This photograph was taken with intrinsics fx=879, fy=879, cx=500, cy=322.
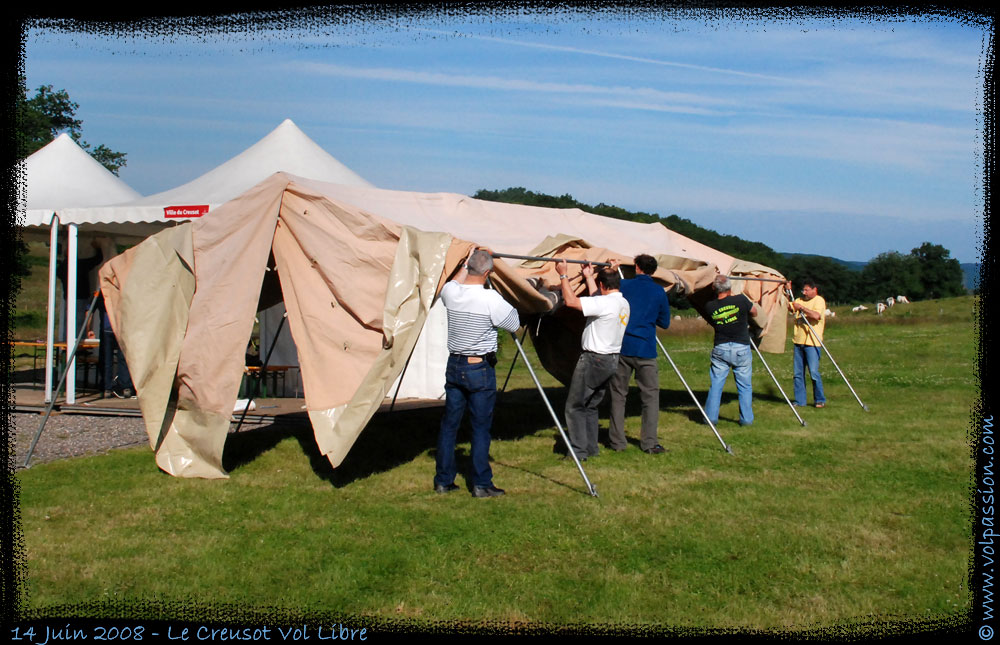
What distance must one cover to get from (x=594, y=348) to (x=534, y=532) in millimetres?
2728

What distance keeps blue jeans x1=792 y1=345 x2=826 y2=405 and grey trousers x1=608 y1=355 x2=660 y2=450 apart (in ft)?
15.0

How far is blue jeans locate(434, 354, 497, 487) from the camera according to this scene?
7496mm

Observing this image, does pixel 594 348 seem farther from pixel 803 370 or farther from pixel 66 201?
pixel 66 201

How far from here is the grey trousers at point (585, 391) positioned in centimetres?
899

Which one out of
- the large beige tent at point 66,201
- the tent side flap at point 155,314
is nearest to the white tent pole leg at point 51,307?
the large beige tent at point 66,201

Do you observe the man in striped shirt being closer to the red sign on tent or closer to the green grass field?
the green grass field

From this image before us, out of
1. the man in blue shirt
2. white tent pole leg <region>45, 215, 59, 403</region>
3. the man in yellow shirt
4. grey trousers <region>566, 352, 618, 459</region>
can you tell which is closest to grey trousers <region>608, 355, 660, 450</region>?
the man in blue shirt

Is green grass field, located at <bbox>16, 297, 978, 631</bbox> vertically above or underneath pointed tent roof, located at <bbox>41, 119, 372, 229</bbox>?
underneath

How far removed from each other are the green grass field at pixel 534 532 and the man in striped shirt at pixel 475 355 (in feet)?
1.31

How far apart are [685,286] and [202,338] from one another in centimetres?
568

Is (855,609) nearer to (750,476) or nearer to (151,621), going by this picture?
(750,476)

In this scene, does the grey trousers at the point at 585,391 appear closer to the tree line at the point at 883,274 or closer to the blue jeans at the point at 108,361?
the blue jeans at the point at 108,361

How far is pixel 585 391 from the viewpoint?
9.06 m

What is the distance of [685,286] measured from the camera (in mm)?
10758
